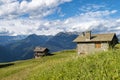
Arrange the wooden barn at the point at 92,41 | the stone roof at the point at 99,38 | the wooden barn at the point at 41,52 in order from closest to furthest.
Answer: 1. the wooden barn at the point at 92,41
2. the stone roof at the point at 99,38
3. the wooden barn at the point at 41,52

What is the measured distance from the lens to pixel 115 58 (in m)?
14.7

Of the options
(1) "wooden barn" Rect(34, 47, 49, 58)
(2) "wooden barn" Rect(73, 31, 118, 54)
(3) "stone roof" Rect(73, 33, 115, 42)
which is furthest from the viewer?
(1) "wooden barn" Rect(34, 47, 49, 58)

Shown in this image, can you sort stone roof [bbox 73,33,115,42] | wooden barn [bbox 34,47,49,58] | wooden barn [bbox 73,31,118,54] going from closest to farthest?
wooden barn [bbox 73,31,118,54] < stone roof [bbox 73,33,115,42] < wooden barn [bbox 34,47,49,58]

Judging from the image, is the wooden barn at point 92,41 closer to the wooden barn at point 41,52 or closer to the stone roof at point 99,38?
the stone roof at point 99,38

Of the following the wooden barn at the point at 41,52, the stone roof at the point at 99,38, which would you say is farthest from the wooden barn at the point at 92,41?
the wooden barn at the point at 41,52

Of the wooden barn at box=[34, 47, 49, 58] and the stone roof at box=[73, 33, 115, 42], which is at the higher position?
the stone roof at box=[73, 33, 115, 42]

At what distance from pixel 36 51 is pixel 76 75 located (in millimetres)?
121604

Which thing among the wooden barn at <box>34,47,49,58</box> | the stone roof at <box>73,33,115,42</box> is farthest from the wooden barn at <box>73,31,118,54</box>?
the wooden barn at <box>34,47,49,58</box>

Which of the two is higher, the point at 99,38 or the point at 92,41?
the point at 99,38

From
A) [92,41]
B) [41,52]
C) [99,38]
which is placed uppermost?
[99,38]

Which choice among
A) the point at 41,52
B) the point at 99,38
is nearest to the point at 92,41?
the point at 99,38

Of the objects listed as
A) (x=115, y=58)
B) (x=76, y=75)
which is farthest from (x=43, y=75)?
(x=115, y=58)

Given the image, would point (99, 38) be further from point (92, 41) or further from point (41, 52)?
point (41, 52)

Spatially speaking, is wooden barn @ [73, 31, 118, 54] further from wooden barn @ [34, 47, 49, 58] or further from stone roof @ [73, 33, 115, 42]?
wooden barn @ [34, 47, 49, 58]
